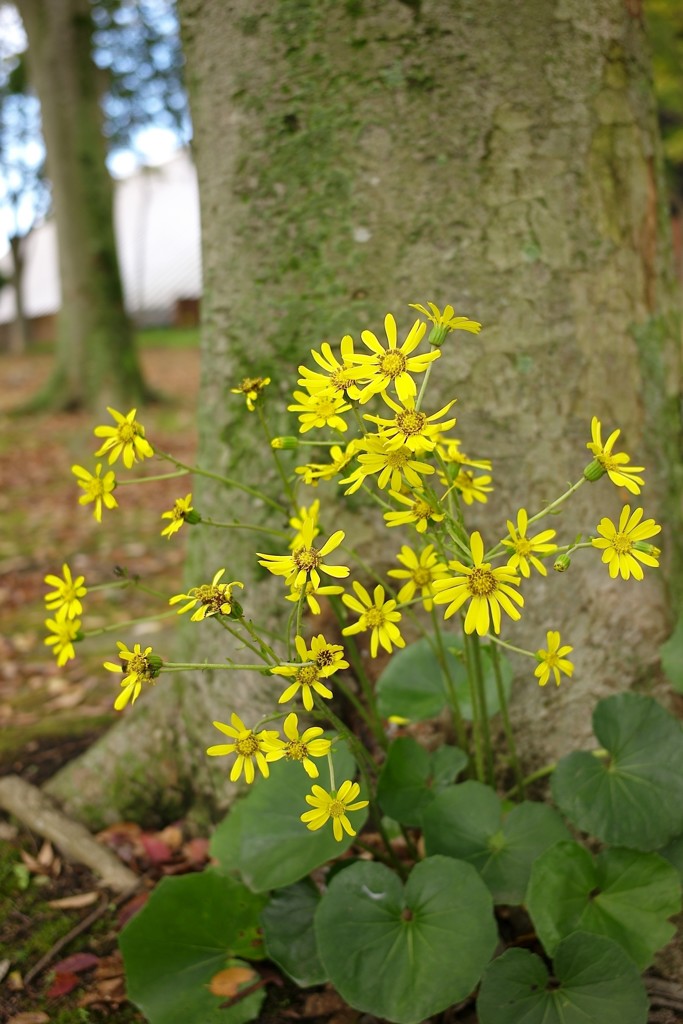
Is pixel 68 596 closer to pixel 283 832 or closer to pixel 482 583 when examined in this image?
pixel 283 832

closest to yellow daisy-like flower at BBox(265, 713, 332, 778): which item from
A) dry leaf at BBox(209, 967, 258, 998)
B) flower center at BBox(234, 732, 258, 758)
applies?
flower center at BBox(234, 732, 258, 758)

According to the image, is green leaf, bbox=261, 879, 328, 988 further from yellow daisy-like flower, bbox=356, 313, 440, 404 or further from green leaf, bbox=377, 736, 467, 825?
yellow daisy-like flower, bbox=356, 313, 440, 404

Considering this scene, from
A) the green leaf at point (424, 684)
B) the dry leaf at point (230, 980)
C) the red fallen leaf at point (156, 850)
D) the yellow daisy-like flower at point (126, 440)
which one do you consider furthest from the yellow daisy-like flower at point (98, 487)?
the red fallen leaf at point (156, 850)

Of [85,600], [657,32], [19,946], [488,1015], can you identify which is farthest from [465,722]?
[657,32]

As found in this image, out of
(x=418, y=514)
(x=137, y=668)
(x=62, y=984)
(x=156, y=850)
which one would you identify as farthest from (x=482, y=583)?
(x=156, y=850)

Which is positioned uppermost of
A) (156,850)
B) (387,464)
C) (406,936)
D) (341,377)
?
(341,377)

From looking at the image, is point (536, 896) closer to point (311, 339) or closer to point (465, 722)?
point (465, 722)
